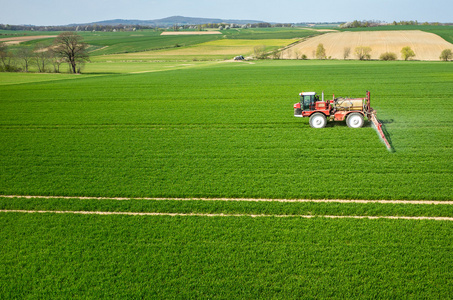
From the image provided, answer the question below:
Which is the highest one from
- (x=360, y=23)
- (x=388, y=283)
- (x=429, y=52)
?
(x=360, y=23)

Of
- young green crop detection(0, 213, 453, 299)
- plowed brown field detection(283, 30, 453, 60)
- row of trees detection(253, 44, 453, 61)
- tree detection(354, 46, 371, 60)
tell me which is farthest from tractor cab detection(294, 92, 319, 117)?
plowed brown field detection(283, 30, 453, 60)

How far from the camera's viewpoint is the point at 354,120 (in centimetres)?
2191

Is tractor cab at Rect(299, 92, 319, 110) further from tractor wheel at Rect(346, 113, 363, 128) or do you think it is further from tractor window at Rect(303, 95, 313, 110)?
tractor wheel at Rect(346, 113, 363, 128)

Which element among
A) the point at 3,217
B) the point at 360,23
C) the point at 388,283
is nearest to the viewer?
the point at 388,283

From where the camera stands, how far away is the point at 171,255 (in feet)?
34.7

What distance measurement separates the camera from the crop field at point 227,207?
31.2 feet

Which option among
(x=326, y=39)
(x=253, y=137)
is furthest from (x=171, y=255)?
(x=326, y=39)

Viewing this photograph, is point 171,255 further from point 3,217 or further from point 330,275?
point 3,217

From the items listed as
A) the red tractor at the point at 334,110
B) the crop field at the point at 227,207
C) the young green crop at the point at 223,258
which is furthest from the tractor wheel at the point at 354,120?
the young green crop at the point at 223,258

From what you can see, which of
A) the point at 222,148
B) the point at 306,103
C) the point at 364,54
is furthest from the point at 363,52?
the point at 222,148

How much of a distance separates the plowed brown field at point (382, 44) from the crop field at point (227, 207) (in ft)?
223

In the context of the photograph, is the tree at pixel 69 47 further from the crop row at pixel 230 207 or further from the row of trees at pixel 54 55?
the crop row at pixel 230 207

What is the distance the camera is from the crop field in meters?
9.52

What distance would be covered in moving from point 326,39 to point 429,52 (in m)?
37.4
